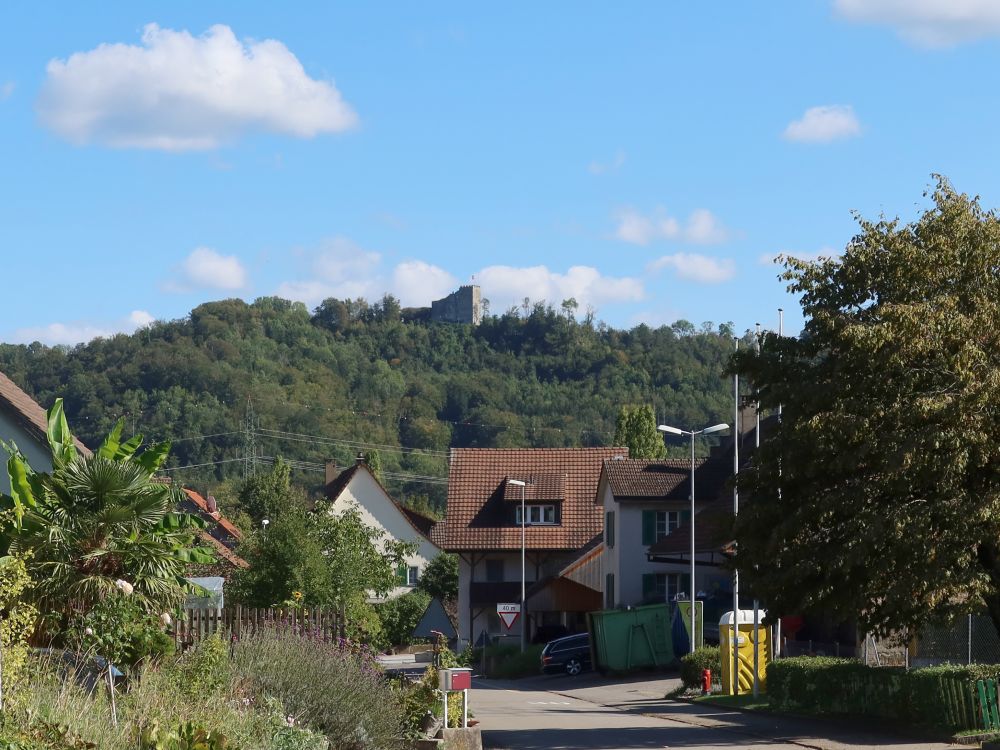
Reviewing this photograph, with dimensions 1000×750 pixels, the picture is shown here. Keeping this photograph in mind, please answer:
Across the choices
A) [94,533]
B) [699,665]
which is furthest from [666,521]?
[94,533]

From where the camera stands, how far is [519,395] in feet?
486

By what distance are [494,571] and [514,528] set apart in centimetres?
232

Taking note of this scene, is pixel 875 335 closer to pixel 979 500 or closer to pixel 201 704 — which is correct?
pixel 979 500

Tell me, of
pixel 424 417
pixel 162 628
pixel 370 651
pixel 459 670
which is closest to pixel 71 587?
pixel 162 628

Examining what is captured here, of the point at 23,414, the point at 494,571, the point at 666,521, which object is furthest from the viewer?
the point at 494,571

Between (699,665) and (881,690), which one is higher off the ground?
(881,690)

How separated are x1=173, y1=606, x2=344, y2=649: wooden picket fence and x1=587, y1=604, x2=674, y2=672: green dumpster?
2843 cm

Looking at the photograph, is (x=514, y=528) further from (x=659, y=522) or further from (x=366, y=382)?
(x=366, y=382)

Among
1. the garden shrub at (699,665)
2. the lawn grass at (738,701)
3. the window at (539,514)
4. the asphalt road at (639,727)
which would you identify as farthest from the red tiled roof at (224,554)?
the window at (539,514)

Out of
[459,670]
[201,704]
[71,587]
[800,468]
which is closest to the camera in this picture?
[201,704]

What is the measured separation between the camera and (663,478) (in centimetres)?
5994

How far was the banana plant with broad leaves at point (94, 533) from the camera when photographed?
19.4 metres

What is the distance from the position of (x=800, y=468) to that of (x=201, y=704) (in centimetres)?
1321

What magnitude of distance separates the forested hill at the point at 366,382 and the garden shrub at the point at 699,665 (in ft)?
250
